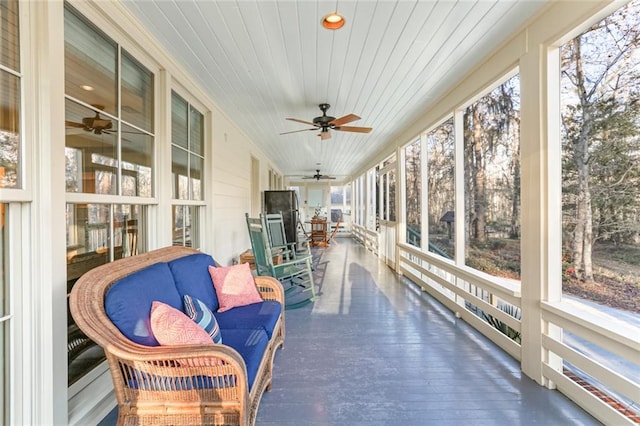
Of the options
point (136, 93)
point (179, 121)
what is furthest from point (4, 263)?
point (179, 121)

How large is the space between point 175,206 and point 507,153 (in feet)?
10.3

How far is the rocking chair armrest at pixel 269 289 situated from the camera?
2.49 meters

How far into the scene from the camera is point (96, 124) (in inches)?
71.9

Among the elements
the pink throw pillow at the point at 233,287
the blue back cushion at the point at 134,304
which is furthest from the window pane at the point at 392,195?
the blue back cushion at the point at 134,304

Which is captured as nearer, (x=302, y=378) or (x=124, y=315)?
(x=124, y=315)

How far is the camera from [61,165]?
1.46 metres

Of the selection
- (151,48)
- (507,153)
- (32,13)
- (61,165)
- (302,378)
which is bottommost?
(302,378)

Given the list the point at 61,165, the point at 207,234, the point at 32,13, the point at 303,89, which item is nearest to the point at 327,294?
the point at 207,234

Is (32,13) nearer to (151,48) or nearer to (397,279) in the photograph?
(151,48)

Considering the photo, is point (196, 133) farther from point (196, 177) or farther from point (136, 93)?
point (136, 93)

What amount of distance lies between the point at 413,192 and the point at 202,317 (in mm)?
4028

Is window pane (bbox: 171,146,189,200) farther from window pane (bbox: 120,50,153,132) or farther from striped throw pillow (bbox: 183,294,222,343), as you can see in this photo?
striped throw pillow (bbox: 183,294,222,343)

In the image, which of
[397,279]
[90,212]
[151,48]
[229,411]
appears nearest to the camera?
[229,411]

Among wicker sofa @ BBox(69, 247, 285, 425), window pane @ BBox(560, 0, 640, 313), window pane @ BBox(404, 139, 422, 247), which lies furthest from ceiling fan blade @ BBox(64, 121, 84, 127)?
window pane @ BBox(404, 139, 422, 247)
